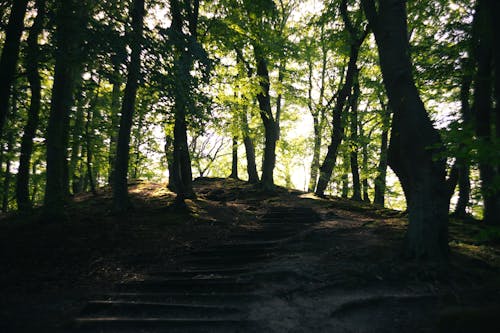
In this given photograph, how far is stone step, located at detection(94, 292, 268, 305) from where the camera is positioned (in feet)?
16.9

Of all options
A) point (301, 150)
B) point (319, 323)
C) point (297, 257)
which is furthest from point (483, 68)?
point (301, 150)

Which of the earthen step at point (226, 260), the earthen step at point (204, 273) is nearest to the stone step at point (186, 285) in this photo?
the earthen step at point (204, 273)

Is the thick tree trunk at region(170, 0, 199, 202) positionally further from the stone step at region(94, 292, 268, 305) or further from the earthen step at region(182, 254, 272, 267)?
the stone step at region(94, 292, 268, 305)

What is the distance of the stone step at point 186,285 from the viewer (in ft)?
18.3

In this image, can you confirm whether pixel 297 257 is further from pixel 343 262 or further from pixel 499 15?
pixel 499 15

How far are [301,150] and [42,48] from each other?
78.6 feet

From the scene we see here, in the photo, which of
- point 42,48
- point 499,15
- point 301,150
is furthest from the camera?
point 301,150

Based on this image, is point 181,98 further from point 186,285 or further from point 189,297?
point 189,297

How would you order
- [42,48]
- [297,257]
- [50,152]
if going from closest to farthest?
1. [297,257]
2. [42,48]
3. [50,152]

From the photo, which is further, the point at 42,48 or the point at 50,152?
the point at 50,152

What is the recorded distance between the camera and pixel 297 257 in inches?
265

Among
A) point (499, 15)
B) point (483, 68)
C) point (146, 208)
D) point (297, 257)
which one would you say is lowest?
point (297, 257)

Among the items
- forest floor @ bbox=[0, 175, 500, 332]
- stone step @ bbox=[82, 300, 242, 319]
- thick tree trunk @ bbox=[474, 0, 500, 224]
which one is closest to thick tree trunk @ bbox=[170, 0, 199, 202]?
forest floor @ bbox=[0, 175, 500, 332]

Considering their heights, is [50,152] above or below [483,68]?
below
